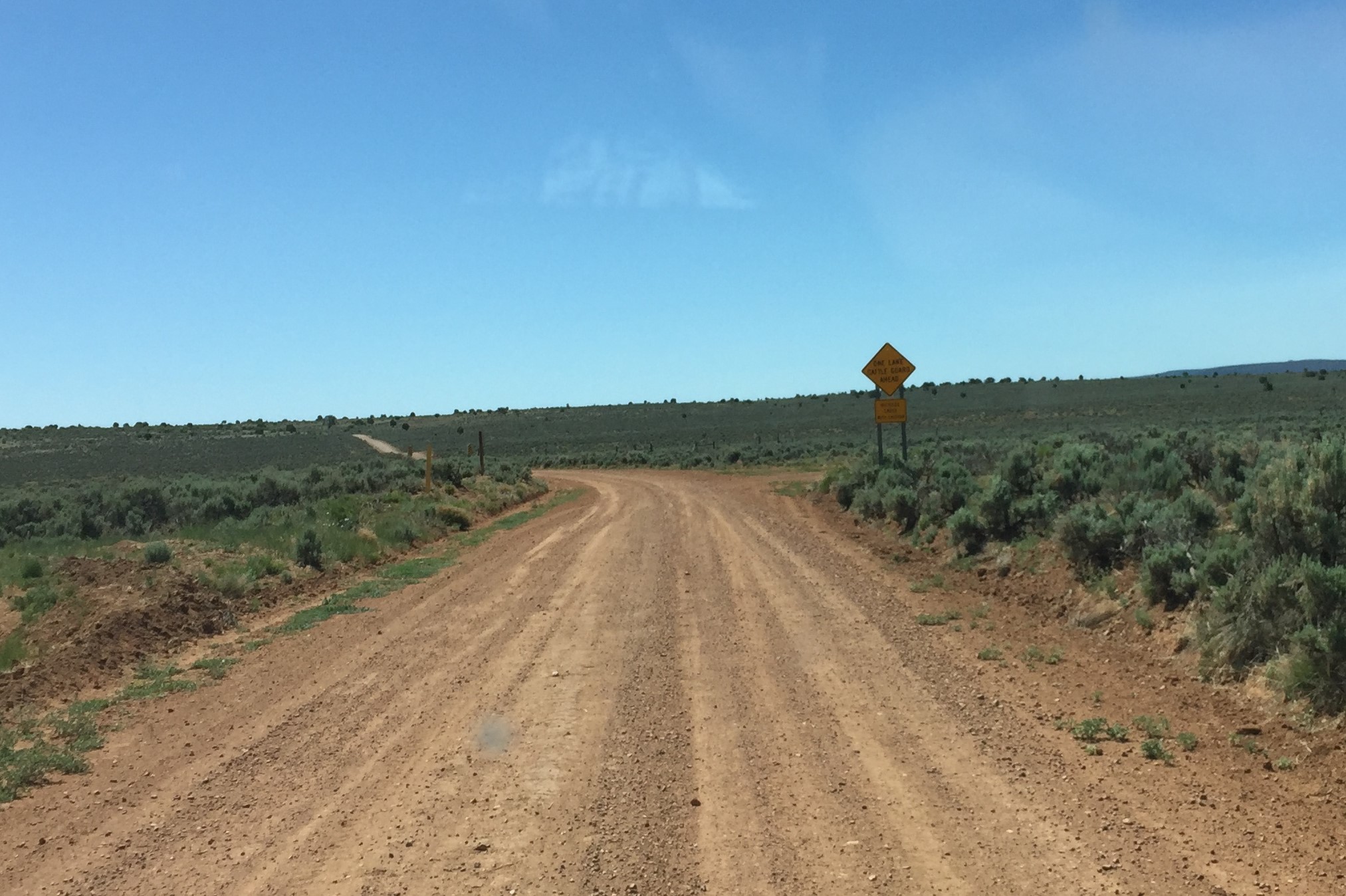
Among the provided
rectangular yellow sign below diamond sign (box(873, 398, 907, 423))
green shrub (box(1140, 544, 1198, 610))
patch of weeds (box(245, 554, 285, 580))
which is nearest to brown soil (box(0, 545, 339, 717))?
patch of weeds (box(245, 554, 285, 580))

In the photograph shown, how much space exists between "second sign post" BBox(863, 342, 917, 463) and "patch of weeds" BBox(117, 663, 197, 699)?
17645mm

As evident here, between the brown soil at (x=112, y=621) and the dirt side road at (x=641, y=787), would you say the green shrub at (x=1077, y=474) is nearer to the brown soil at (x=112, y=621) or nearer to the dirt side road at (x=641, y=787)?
the dirt side road at (x=641, y=787)

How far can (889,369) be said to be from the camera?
2473 centimetres

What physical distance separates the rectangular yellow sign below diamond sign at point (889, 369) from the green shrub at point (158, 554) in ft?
53.4

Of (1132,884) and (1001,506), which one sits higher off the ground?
(1001,506)

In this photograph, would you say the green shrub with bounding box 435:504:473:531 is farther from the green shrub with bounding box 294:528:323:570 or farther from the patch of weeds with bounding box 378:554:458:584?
the green shrub with bounding box 294:528:323:570

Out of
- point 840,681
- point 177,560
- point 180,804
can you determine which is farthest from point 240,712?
point 177,560

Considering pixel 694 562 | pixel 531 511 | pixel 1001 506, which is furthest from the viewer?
pixel 531 511

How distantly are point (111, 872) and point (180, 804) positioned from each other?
0.91 metres

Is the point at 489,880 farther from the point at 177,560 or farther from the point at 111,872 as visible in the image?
the point at 177,560

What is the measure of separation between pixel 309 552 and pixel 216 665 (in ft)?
20.4

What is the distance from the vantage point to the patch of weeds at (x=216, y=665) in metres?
9.45

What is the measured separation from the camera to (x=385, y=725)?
7262mm

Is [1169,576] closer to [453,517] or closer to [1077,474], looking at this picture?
[1077,474]
